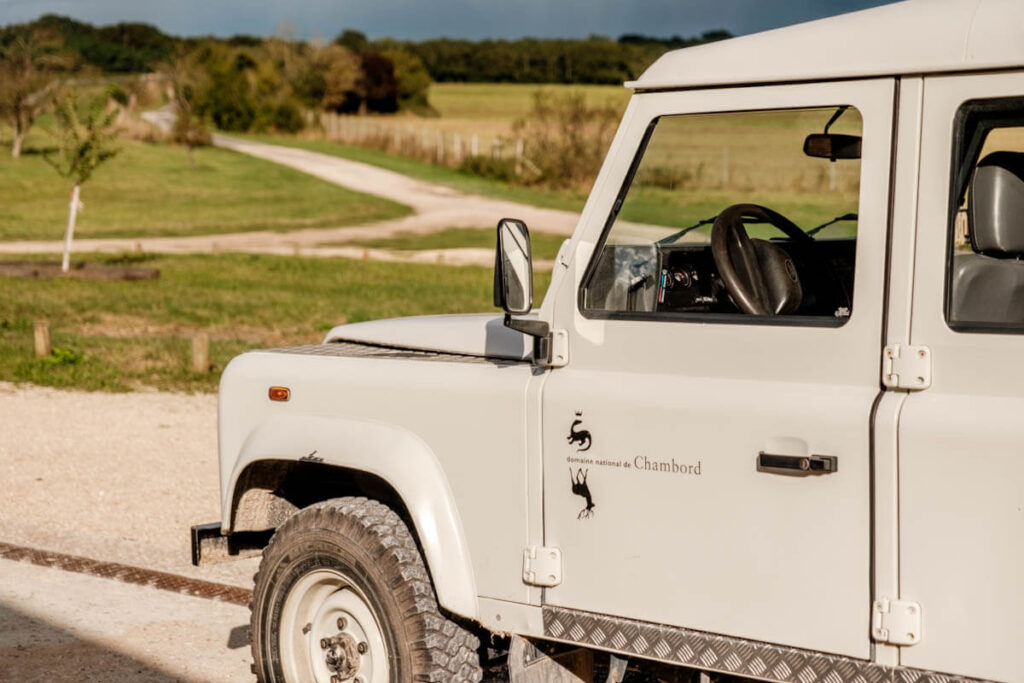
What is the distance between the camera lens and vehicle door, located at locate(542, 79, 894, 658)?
11.7 feet

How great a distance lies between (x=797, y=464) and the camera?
3.62 metres

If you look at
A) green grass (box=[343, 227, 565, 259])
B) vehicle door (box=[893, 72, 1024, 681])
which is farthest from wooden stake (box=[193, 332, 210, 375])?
green grass (box=[343, 227, 565, 259])

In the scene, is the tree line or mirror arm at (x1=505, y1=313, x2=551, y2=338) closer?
mirror arm at (x1=505, y1=313, x2=551, y2=338)

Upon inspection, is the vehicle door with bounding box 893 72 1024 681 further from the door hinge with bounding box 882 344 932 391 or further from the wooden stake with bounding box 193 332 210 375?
the wooden stake with bounding box 193 332 210 375

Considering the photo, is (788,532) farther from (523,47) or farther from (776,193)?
(523,47)

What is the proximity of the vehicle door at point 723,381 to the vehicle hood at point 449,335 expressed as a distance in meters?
0.38

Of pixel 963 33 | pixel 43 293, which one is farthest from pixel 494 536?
pixel 43 293

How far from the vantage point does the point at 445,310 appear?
68.0 ft

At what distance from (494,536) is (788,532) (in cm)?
95

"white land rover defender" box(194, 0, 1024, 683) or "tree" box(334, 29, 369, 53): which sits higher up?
"tree" box(334, 29, 369, 53)

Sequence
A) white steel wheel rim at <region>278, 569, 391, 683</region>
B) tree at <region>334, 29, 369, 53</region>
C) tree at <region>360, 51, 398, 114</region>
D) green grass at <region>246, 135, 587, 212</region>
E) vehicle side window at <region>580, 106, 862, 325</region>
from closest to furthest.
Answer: vehicle side window at <region>580, 106, 862, 325</region> < white steel wheel rim at <region>278, 569, 391, 683</region> < green grass at <region>246, 135, 587, 212</region> < tree at <region>360, 51, 398, 114</region> < tree at <region>334, 29, 369, 53</region>

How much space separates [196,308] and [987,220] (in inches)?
684

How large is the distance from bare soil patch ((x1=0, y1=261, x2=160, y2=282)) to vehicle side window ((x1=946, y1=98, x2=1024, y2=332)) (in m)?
21.7

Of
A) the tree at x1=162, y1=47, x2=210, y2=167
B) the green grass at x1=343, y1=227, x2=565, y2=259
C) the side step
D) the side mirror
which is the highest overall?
the tree at x1=162, y1=47, x2=210, y2=167
